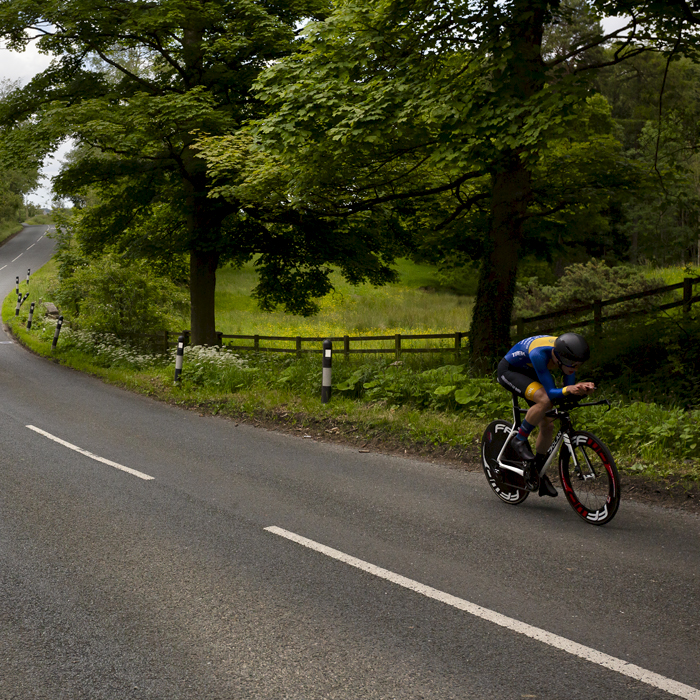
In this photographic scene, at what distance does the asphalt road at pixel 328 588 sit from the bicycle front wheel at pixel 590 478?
0.48 ft

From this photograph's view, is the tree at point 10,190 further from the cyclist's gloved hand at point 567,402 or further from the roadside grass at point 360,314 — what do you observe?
the cyclist's gloved hand at point 567,402

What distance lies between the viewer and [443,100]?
30.9 feet

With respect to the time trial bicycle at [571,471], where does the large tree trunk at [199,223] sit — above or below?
above

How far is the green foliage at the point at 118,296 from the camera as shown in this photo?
20.6m

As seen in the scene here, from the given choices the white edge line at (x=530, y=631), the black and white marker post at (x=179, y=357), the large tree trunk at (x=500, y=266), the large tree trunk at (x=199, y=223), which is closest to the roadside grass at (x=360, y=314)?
the large tree trunk at (x=199, y=223)

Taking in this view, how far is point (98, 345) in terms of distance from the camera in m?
18.7

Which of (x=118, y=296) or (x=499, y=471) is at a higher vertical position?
(x=118, y=296)

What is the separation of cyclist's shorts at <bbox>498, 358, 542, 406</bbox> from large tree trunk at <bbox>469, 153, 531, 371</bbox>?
6.05m

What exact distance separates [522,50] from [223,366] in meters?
7.69

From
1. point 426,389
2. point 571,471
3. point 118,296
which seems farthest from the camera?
point 118,296

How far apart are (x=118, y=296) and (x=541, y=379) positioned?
58.8ft

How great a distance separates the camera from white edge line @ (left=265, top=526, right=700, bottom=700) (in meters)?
3.18

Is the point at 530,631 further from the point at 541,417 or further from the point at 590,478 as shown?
the point at 541,417

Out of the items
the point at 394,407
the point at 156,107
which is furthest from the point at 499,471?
the point at 156,107
